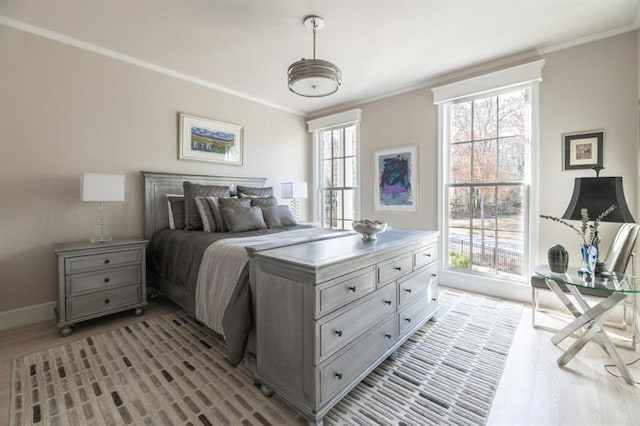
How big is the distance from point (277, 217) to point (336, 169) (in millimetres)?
1941

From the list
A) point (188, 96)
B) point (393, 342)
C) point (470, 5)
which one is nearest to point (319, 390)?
point (393, 342)

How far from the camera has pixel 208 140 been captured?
12.5 feet

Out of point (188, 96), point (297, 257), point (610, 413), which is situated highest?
point (188, 96)

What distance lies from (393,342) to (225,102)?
3.77 metres

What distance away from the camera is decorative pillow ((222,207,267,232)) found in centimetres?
291

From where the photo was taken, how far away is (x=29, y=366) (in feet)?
6.18

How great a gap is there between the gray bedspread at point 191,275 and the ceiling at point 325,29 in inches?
76.5

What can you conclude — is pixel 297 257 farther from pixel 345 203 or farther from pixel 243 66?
pixel 345 203

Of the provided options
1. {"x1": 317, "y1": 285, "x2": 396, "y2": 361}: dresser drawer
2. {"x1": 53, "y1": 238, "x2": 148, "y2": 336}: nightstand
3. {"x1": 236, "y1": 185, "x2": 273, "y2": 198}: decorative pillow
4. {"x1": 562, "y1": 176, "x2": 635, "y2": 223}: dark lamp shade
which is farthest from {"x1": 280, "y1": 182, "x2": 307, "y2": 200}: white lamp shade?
{"x1": 562, "y1": 176, "x2": 635, "y2": 223}: dark lamp shade

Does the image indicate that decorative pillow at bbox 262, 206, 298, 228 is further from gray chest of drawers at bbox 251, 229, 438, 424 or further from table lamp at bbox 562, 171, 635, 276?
table lamp at bbox 562, 171, 635, 276

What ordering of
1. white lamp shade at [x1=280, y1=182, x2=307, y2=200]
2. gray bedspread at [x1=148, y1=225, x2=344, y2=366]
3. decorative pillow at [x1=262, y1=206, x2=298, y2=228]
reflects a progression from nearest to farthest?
1. gray bedspread at [x1=148, y1=225, x2=344, y2=366]
2. decorative pillow at [x1=262, y1=206, x2=298, y2=228]
3. white lamp shade at [x1=280, y1=182, x2=307, y2=200]

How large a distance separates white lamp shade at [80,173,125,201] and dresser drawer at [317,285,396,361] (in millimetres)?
2437

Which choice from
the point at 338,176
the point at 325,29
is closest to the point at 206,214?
the point at 325,29

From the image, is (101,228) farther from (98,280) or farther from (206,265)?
Result: (206,265)
